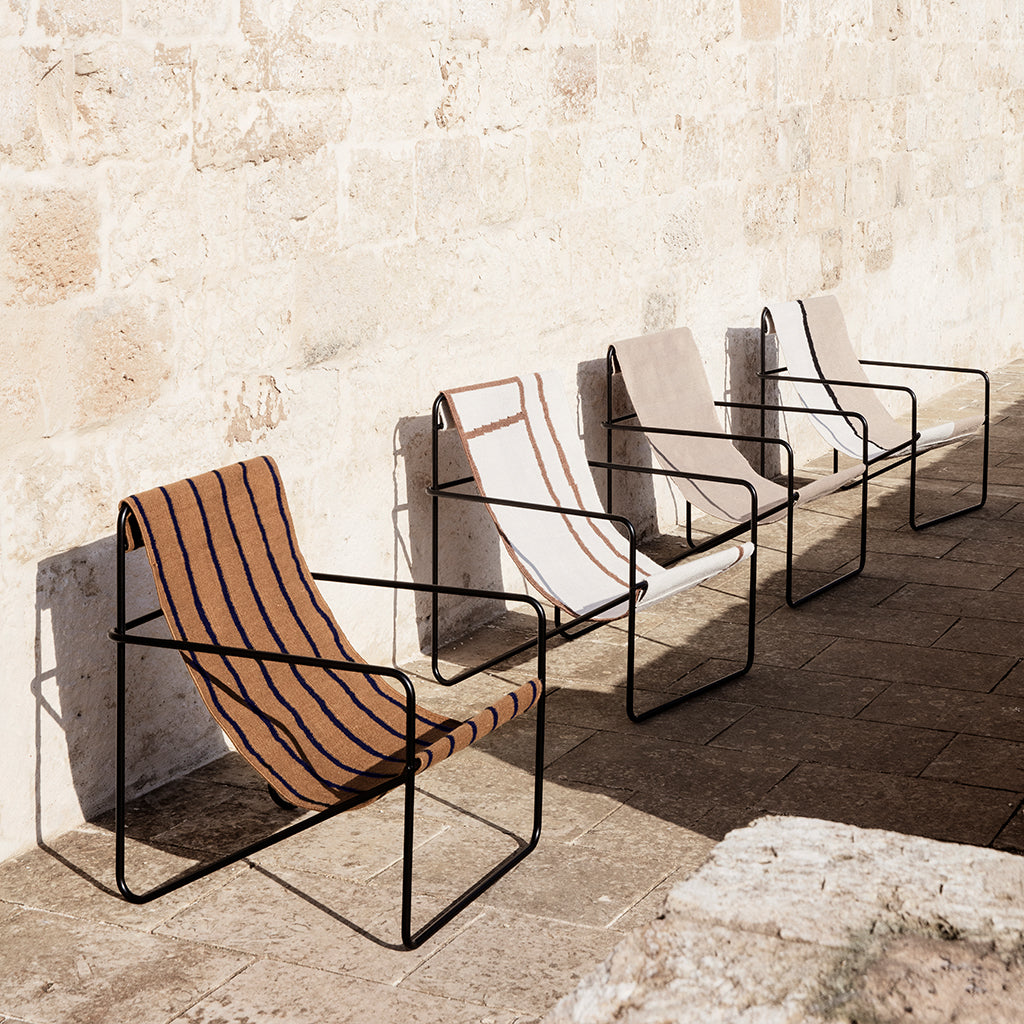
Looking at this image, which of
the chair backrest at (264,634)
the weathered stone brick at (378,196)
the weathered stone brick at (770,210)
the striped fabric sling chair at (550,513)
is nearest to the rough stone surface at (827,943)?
the chair backrest at (264,634)

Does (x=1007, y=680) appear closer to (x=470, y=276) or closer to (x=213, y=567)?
(x=470, y=276)

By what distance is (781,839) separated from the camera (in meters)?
1.46

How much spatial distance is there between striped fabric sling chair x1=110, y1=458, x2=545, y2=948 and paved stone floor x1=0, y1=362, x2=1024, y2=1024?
104 mm

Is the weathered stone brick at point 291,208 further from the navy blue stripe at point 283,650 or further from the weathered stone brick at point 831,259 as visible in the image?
the weathered stone brick at point 831,259

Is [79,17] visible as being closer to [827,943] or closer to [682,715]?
[682,715]

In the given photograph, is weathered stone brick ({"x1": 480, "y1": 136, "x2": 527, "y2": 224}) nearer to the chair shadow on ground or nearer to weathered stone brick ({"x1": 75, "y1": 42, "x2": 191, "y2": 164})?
the chair shadow on ground

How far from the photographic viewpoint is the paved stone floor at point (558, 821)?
2.58 meters

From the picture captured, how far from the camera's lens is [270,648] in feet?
10.2

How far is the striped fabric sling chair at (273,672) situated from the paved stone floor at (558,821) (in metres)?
0.10

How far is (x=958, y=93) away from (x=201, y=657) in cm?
671

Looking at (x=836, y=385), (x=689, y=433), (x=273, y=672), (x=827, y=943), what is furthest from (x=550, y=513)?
(x=827, y=943)

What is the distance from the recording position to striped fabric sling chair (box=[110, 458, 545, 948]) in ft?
9.01

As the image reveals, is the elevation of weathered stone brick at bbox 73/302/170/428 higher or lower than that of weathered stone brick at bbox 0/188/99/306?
lower

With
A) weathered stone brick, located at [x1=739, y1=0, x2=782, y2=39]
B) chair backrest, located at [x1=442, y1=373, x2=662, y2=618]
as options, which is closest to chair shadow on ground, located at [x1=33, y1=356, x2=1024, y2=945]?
chair backrest, located at [x1=442, y1=373, x2=662, y2=618]
